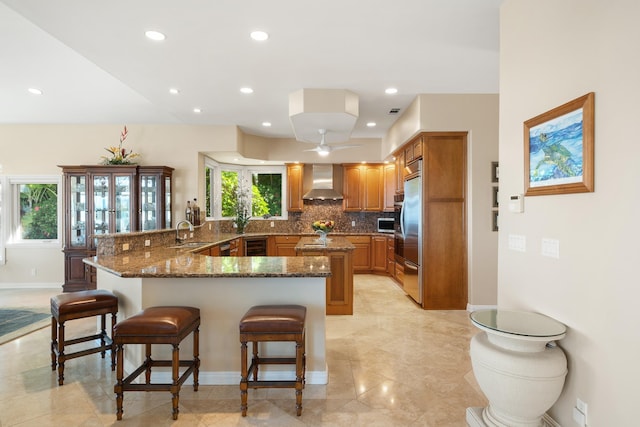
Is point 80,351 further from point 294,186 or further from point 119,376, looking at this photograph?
point 294,186

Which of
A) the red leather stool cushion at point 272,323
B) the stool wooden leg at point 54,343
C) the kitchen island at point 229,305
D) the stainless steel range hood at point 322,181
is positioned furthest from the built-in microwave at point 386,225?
the stool wooden leg at point 54,343

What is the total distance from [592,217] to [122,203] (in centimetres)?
608

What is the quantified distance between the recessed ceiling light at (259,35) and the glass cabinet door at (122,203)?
382 centimetres

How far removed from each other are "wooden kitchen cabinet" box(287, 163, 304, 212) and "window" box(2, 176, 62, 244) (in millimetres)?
4259

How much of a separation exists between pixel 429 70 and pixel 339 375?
3.23 meters

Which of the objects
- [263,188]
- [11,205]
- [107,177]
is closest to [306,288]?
[107,177]

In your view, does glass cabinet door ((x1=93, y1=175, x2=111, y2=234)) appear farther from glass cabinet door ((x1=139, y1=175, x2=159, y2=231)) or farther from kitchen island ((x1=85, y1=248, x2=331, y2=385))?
kitchen island ((x1=85, y1=248, x2=331, y2=385))

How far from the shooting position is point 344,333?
3627mm

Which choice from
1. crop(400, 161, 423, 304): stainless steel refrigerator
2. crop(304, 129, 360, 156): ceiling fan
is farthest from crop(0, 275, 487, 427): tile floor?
crop(304, 129, 360, 156): ceiling fan

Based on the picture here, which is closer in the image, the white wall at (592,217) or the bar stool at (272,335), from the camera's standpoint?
the white wall at (592,217)

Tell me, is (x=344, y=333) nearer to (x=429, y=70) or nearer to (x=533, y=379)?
(x=533, y=379)

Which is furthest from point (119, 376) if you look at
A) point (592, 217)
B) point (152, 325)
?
point (592, 217)

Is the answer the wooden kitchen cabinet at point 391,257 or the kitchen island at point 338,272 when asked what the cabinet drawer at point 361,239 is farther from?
the kitchen island at point 338,272

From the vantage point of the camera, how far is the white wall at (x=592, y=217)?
1398 mm
